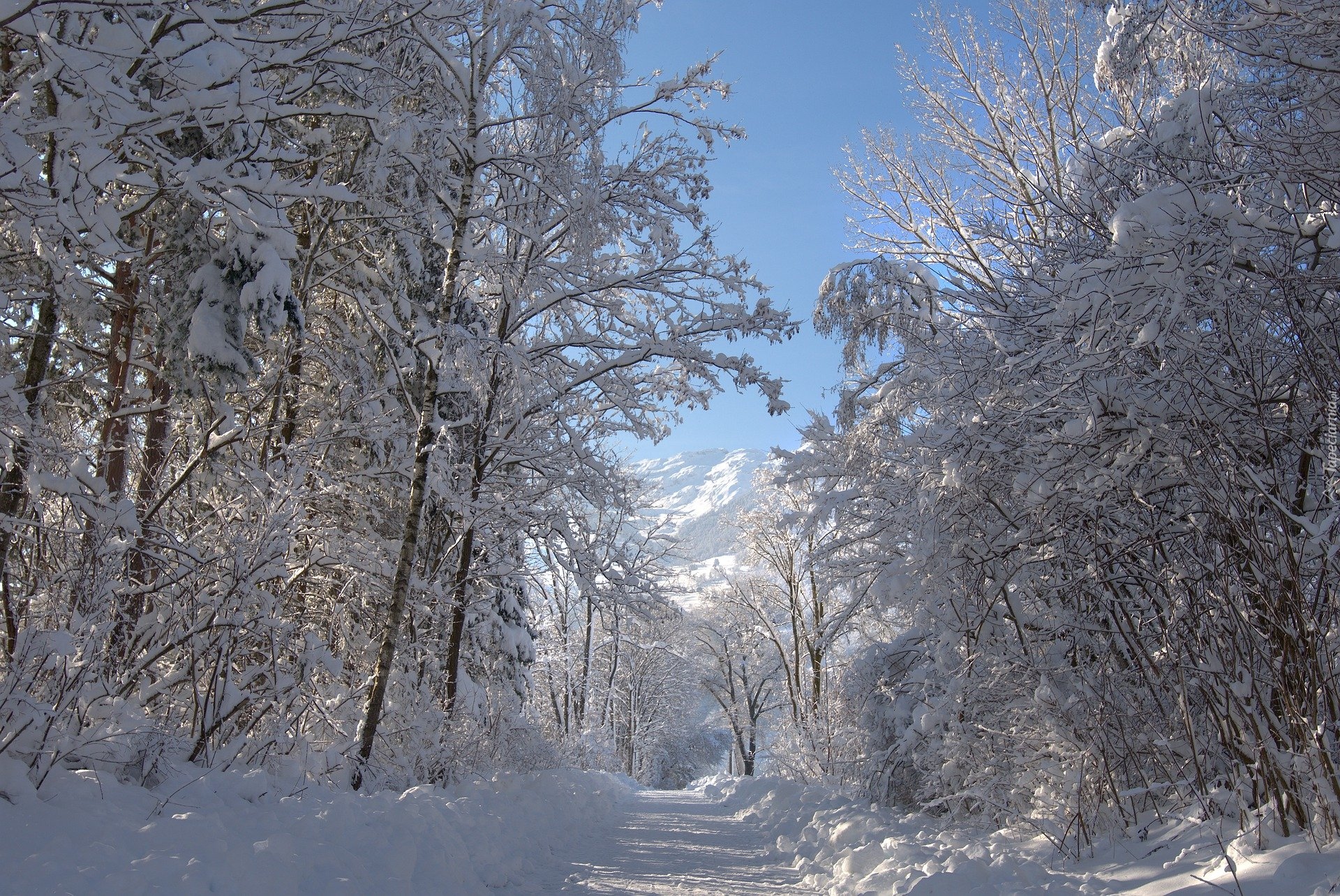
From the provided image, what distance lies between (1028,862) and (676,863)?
141 inches

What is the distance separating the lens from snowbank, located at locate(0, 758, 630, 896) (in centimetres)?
296

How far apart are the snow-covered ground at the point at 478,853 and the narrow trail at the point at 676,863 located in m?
0.04

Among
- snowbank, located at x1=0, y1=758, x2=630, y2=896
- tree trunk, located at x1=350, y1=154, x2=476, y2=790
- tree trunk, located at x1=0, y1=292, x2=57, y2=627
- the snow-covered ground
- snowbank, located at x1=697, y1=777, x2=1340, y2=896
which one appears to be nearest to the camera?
snowbank, located at x1=0, y1=758, x2=630, y2=896

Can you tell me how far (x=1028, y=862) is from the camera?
192 inches

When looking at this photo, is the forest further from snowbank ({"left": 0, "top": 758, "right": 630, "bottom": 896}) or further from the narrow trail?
the narrow trail

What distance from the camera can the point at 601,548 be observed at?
34.1 feet

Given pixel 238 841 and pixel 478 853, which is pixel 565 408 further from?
pixel 238 841

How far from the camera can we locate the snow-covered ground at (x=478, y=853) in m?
3.09

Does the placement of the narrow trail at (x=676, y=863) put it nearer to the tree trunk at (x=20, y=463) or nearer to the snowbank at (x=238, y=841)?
the snowbank at (x=238, y=841)

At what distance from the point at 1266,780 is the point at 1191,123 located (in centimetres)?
426

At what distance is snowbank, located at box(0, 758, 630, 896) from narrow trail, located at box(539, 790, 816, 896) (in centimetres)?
60

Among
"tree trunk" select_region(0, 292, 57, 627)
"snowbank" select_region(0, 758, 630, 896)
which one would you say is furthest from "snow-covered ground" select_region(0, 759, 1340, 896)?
"tree trunk" select_region(0, 292, 57, 627)

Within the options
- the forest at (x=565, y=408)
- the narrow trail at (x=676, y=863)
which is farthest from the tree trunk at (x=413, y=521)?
the narrow trail at (x=676, y=863)

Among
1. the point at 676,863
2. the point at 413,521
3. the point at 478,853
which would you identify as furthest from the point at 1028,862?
the point at 413,521
